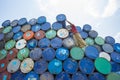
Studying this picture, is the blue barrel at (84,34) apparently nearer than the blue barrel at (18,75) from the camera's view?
No

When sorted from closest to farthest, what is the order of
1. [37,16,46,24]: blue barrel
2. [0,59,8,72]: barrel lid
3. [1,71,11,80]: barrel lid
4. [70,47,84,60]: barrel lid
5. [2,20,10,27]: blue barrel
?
[70,47,84,60]: barrel lid, [1,71,11,80]: barrel lid, [0,59,8,72]: barrel lid, [37,16,46,24]: blue barrel, [2,20,10,27]: blue barrel

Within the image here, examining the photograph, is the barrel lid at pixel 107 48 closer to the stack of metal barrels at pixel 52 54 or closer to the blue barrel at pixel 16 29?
the stack of metal barrels at pixel 52 54

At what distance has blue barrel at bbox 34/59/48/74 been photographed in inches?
245

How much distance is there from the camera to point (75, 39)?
6840 mm

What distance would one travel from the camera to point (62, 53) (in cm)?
632

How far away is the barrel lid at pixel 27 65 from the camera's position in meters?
6.38

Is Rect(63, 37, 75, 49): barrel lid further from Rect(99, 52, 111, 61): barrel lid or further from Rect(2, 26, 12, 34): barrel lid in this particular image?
Rect(2, 26, 12, 34): barrel lid

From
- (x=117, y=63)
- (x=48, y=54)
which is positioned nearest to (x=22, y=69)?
(x=48, y=54)

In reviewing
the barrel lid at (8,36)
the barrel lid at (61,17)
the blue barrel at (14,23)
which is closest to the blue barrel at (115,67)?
the barrel lid at (61,17)

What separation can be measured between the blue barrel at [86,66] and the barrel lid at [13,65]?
2.69 meters

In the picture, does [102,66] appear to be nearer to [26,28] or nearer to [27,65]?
[27,65]

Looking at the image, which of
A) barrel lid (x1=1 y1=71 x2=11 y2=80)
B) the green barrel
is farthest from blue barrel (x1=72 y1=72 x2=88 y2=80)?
the green barrel

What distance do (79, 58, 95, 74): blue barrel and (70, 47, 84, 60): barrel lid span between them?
210 mm

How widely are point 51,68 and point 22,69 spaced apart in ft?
4.19
